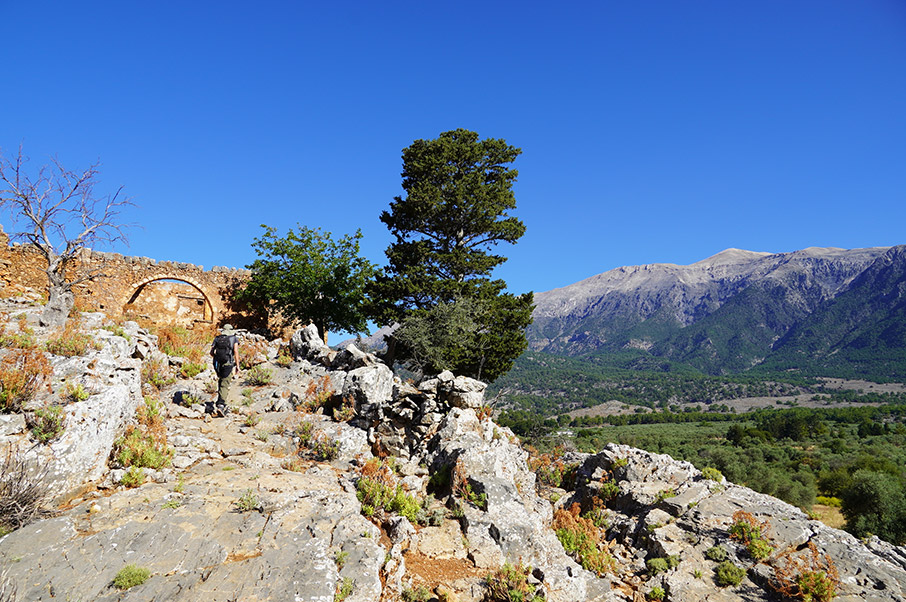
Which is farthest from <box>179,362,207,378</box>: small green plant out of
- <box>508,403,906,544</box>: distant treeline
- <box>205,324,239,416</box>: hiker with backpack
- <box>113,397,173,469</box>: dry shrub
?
<box>508,403,906,544</box>: distant treeline

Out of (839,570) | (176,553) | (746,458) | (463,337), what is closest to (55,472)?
(176,553)

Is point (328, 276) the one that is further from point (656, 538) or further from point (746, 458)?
point (746, 458)

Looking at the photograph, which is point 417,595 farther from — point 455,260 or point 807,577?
point 455,260

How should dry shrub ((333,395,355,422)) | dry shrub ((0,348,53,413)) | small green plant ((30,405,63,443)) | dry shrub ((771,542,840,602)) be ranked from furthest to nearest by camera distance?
1. dry shrub ((333,395,355,422))
2. dry shrub ((771,542,840,602))
3. dry shrub ((0,348,53,413))
4. small green plant ((30,405,63,443))

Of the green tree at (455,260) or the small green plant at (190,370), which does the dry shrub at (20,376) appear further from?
the green tree at (455,260)

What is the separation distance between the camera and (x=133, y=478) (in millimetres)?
8508

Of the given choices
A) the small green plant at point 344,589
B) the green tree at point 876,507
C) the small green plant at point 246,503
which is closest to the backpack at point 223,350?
the small green plant at point 246,503

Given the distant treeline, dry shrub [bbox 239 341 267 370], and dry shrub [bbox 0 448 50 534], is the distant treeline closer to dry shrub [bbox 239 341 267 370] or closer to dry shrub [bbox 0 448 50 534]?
dry shrub [bbox 239 341 267 370]

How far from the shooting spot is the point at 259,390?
15242 millimetres

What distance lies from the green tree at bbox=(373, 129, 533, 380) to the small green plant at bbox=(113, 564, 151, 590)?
13758mm

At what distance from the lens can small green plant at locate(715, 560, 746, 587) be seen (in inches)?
403

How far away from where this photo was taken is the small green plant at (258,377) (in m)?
15.9

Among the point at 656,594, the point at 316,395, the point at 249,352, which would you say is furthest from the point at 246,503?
the point at 249,352

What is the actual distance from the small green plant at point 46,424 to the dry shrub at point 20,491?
17.9 inches
